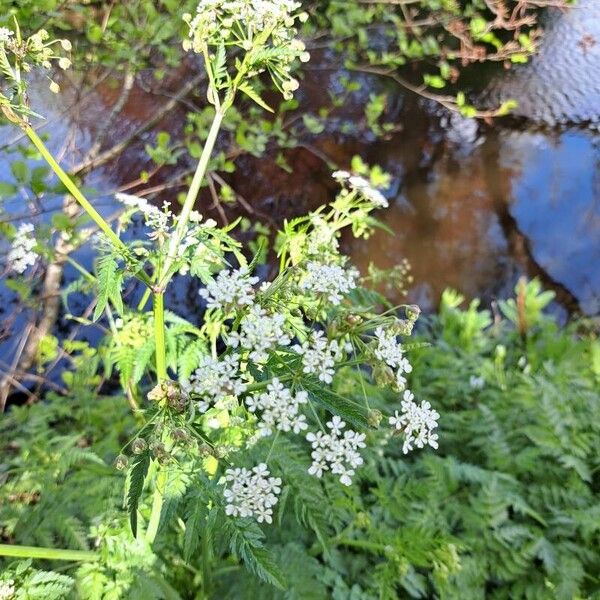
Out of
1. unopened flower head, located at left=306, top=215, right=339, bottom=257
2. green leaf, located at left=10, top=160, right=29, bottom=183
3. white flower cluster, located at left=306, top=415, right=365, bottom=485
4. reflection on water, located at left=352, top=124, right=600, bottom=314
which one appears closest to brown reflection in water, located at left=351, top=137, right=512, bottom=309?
reflection on water, located at left=352, top=124, right=600, bottom=314

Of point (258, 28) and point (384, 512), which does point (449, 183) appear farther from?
point (258, 28)

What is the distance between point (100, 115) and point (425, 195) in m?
3.05

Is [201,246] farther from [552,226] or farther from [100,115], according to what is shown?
[552,226]

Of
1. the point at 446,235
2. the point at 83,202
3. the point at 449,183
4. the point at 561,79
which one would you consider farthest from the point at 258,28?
the point at 561,79

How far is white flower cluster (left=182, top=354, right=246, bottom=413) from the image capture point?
1.09 metres

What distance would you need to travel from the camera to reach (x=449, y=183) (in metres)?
→ 5.39

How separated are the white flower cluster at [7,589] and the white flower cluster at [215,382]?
30.4 inches

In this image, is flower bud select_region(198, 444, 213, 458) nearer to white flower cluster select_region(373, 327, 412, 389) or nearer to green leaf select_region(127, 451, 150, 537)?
green leaf select_region(127, 451, 150, 537)

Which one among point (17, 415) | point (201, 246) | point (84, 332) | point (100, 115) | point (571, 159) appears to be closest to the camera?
point (201, 246)

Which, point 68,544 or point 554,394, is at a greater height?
point 554,394

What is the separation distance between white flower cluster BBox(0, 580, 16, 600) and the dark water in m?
2.65

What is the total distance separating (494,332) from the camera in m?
4.11

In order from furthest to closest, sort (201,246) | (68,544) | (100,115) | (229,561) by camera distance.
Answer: (100,115) < (229,561) < (68,544) < (201,246)

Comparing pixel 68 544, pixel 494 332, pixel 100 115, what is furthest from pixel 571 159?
pixel 68 544
